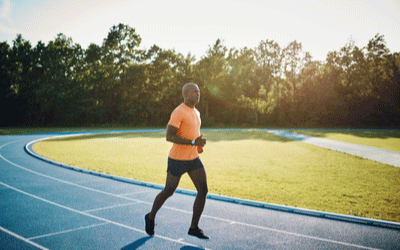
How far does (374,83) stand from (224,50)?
1104 inches

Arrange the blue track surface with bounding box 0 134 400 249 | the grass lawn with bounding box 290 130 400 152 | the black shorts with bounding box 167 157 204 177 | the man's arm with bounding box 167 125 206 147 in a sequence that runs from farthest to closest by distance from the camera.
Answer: the grass lawn with bounding box 290 130 400 152 → the blue track surface with bounding box 0 134 400 249 → the black shorts with bounding box 167 157 204 177 → the man's arm with bounding box 167 125 206 147

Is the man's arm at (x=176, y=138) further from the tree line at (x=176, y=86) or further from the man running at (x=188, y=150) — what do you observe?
the tree line at (x=176, y=86)

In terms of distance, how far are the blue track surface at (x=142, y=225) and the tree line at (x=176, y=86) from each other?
1687 inches

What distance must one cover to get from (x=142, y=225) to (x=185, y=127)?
2.25m

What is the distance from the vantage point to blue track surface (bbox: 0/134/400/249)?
4.59m

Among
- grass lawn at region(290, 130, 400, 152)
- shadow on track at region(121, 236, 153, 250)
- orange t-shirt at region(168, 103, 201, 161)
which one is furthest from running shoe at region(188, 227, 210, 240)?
grass lawn at region(290, 130, 400, 152)

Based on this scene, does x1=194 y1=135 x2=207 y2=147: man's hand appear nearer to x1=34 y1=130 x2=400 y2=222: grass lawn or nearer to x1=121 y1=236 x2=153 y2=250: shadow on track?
x1=121 y1=236 x2=153 y2=250: shadow on track

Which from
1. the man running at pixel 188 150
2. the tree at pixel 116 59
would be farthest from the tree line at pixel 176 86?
the man running at pixel 188 150

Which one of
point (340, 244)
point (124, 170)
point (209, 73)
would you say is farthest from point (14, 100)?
point (340, 244)

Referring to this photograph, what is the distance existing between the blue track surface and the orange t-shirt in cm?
137

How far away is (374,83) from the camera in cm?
5494

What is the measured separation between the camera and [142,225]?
541 cm

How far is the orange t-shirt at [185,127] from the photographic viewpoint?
4.19 metres

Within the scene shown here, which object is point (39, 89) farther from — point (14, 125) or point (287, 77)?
point (287, 77)
